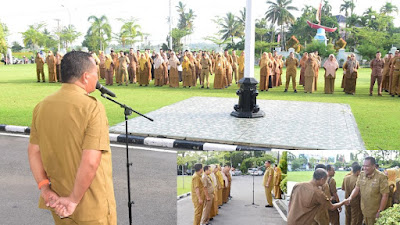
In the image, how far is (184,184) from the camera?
3.45 meters

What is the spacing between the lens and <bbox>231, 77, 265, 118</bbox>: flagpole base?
33.5 feet

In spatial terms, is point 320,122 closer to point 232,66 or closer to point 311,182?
point 311,182

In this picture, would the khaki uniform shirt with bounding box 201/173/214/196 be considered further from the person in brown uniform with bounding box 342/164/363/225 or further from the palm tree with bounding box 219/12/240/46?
the palm tree with bounding box 219/12/240/46

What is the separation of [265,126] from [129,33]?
65288 mm

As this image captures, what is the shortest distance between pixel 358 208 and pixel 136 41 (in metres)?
71.8

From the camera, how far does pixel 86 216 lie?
8.20ft

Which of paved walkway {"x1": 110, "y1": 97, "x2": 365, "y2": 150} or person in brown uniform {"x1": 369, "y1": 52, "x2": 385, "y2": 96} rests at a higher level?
person in brown uniform {"x1": 369, "y1": 52, "x2": 385, "y2": 96}

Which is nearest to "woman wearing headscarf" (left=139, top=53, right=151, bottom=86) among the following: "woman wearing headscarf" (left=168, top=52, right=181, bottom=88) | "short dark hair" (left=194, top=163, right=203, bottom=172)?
"woman wearing headscarf" (left=168, top=52, right=181, bottom=88)

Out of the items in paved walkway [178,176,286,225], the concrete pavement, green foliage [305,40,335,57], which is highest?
green foliage [305,40,335,57]

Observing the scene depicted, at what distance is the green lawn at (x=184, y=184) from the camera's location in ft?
11.2

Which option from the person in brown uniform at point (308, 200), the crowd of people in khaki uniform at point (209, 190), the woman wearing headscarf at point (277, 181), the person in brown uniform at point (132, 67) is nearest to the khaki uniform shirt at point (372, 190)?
the person in brown uniform at point (308, 200)

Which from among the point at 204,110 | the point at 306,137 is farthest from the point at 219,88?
the point at 306,137

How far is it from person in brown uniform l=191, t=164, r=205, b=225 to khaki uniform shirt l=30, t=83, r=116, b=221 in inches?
36.7

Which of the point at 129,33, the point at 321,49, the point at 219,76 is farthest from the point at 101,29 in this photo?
the point at 219,76
